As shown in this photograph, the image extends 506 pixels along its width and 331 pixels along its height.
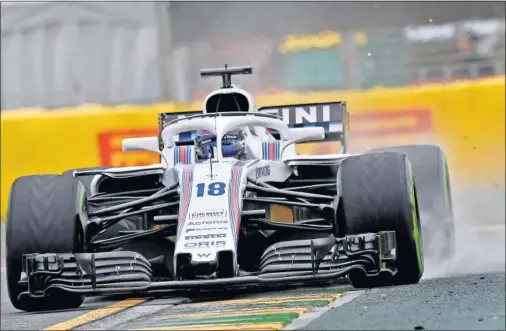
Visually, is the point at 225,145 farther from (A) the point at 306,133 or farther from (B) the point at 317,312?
(B) the point at 317,312

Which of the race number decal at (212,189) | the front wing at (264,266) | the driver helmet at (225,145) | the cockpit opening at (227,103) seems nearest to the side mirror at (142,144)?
the cockpit opening at (227,103)

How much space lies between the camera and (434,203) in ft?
40.9

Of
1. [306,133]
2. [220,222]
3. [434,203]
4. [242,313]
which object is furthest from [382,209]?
[434,203]

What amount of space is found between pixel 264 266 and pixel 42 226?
1.65m

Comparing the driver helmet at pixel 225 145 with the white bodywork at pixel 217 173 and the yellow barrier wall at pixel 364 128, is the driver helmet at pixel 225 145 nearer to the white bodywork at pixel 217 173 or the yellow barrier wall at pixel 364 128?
the white bodywork at pixel 217 173

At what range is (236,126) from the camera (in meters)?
11.0

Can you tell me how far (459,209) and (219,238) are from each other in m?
7.00

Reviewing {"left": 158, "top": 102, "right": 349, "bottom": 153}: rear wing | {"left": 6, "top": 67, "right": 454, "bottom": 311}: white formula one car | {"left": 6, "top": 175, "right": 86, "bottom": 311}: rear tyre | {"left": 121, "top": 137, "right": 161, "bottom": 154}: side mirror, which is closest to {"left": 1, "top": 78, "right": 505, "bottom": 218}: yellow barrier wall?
{"left": 158, "top": 102, "right": 349, "bottom": 153}: rear wing

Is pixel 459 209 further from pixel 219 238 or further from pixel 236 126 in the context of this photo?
pixel 219 238

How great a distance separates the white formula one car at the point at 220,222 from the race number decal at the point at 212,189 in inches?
0.5

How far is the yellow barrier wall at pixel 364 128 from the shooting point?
16.1m

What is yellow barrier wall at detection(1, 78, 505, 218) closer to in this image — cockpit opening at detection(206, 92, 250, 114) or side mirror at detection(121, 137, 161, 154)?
side mirror at detection(121, 137, 161, 154)

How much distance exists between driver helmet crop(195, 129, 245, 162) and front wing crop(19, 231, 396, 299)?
1.78 m

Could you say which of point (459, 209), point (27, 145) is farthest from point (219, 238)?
point (27, 145)
